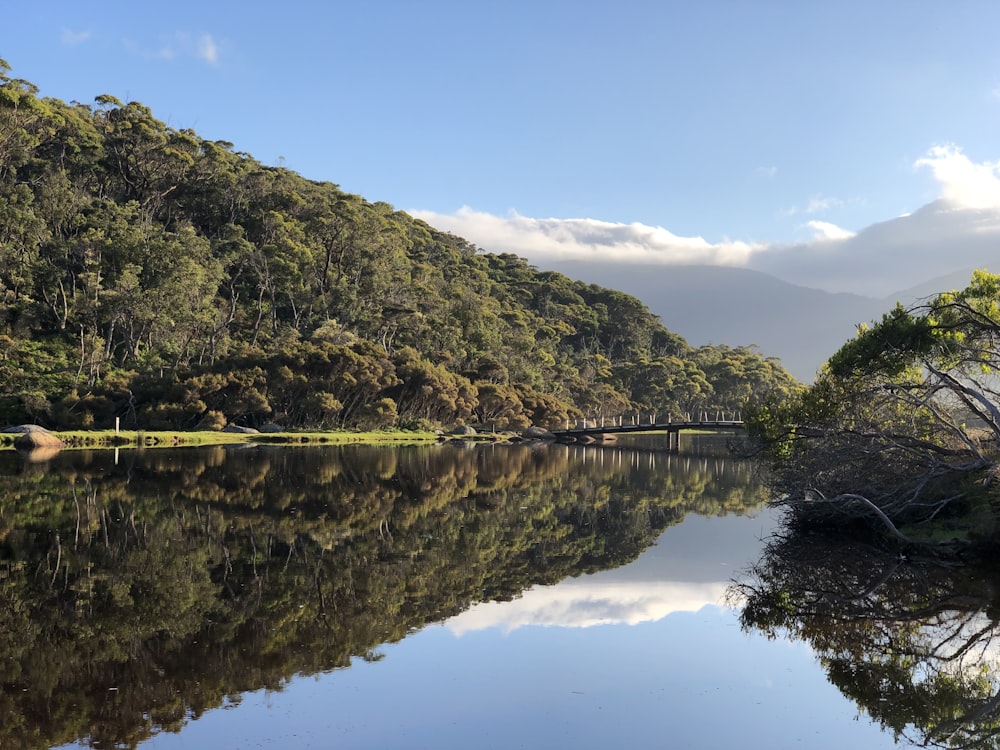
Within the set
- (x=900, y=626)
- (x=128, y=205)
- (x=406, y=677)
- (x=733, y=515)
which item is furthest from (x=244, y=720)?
(x=128, y=205)

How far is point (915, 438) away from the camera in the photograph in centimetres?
1858

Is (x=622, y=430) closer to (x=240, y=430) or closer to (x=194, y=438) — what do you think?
(x=240, y=430)

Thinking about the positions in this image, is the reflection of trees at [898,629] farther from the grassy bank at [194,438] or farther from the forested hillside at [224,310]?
the forested hillside at [224,310]

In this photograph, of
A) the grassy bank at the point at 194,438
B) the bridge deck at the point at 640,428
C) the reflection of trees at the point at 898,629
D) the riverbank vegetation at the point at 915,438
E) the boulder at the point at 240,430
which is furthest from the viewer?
the bridge deck at the point at 640,428

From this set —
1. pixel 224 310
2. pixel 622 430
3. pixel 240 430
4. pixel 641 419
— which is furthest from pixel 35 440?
pixel 641 419

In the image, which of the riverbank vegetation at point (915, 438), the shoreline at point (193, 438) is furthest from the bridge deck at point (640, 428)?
the riverbank vegetation at point (915, 438)

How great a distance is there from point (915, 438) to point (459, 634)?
493 inches

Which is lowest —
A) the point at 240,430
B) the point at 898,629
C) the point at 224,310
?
the point at 240,430

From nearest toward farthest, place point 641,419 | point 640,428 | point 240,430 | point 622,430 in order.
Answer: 1. point 240,430
2. point 640,428
3. point 622,430
4. point 641,419

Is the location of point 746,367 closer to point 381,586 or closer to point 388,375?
point 388,375

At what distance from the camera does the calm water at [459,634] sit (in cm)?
826

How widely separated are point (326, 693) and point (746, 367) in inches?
5002

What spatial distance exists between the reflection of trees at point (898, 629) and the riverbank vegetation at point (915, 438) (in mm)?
1271

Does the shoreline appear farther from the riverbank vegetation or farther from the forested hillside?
the riverbank vegetation
